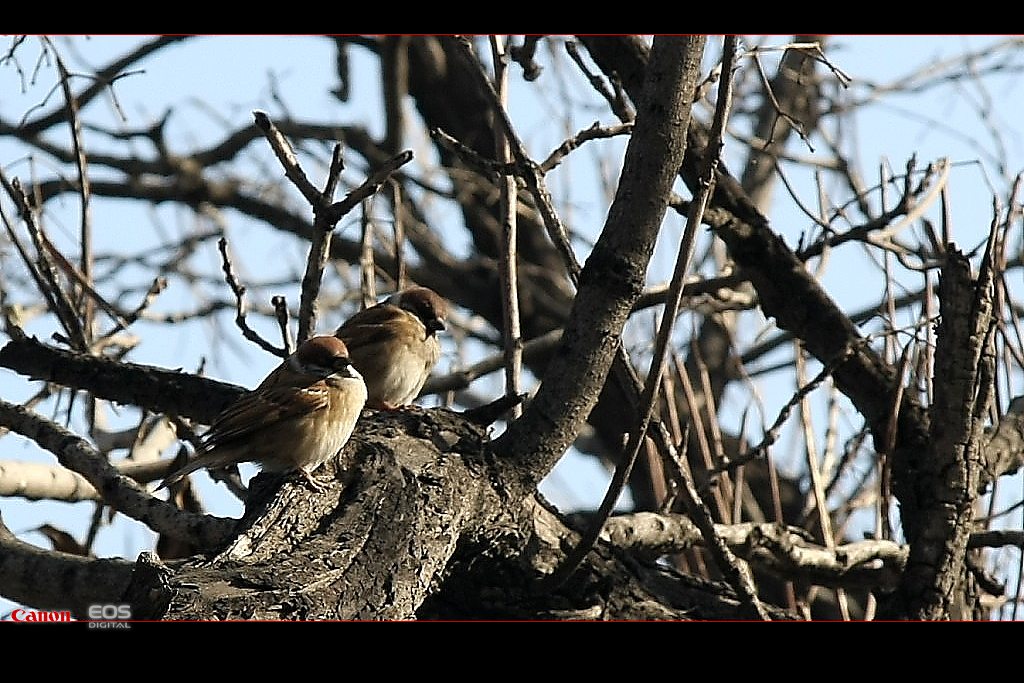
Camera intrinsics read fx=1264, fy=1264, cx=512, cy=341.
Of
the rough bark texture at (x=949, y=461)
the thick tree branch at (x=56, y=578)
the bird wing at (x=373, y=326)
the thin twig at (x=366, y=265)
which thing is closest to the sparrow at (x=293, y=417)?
the thick tree branch at (x=56, y=578)

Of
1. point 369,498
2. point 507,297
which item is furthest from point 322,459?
point 507,297

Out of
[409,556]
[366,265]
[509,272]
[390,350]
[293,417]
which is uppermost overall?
[366,265]

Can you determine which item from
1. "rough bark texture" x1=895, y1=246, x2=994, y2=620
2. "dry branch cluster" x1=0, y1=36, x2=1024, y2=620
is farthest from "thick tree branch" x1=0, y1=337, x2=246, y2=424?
"rough bark texture" x1=895, y1=246, x2=994, y2=620

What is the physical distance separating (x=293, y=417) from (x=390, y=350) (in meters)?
1.13

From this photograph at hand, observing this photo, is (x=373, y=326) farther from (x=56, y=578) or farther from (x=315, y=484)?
(x=315, y=484)

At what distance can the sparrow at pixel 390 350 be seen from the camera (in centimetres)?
482

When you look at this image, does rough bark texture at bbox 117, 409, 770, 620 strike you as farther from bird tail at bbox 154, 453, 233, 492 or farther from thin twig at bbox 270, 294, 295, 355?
thin twig at bbox 270, 294, 295, 355

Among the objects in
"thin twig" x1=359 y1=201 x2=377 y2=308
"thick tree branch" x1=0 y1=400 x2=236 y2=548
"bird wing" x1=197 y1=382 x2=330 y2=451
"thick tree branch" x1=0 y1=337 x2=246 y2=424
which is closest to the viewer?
"thick tree branch" x1=0 y1=400 x2=236 y2=548

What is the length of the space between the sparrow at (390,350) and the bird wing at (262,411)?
96cm

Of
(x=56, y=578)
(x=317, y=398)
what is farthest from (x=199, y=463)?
(x=56, y=578)

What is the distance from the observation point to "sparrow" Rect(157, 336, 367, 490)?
137 inches

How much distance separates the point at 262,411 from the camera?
12.3ft
